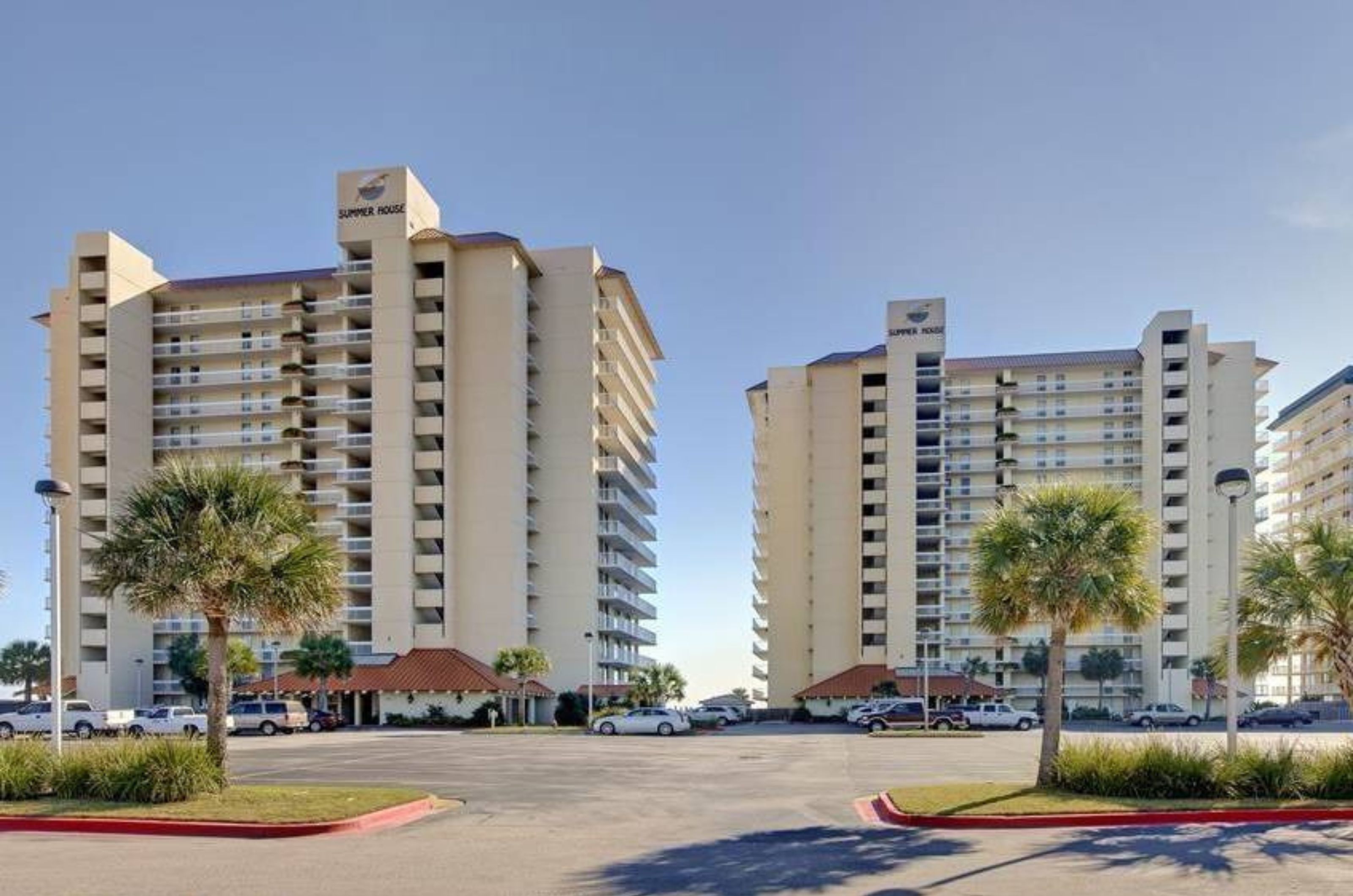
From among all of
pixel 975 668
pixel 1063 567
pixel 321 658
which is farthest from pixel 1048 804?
pixel 975 668

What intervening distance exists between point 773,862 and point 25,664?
276 feet

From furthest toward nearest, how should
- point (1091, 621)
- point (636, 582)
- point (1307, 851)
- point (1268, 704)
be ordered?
point (636, 582) < point (1268, 704) < point (1091, 621) < point (1307, 851)

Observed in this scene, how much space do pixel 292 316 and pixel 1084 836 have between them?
236 feet

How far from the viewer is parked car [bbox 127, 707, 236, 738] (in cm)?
4750

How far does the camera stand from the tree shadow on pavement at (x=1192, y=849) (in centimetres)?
1359

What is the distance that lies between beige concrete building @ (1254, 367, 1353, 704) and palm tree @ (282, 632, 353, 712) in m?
80.4

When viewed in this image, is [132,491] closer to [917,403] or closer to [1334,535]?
[1334,535]

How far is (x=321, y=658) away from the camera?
59219mm

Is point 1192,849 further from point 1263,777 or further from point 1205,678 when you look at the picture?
point 1205,678

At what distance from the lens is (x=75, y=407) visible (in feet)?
251

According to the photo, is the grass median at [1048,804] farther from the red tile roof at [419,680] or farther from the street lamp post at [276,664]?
the street lamp post at [276,664]

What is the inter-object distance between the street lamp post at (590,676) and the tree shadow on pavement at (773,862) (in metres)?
38.6

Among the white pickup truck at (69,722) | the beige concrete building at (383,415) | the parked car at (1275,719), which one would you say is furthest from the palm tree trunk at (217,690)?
the parked car at (1275,719)

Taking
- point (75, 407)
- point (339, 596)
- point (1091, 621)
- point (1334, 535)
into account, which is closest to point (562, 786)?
point (339, 596)
